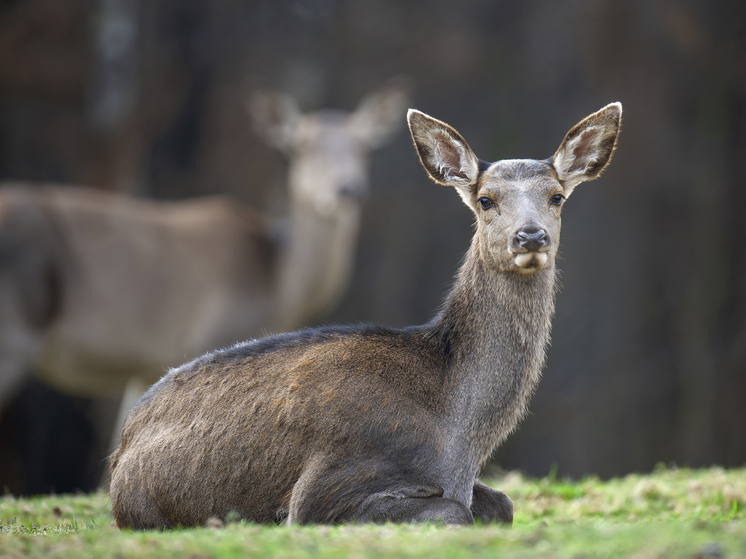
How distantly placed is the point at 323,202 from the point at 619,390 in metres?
6.30

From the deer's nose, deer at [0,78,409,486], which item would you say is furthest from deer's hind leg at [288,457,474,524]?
the deer's nose

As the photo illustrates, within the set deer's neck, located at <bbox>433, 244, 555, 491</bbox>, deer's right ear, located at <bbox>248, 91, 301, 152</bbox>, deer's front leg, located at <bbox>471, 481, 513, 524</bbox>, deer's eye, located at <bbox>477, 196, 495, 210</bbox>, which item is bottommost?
deer's front leg, located at <bbox>471, 481, 513, 524</bbox>

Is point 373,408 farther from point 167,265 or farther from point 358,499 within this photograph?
point 167,265

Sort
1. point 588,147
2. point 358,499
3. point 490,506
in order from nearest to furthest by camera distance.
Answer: point 358,499
point 490,506
point 588,147

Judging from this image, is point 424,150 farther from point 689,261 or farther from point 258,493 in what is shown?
point 689,261

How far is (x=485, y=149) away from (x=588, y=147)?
345 inches

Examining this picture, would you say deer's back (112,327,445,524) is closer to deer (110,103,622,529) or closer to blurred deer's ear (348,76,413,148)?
deer (110,103,622,529)

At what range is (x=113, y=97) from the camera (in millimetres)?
13539

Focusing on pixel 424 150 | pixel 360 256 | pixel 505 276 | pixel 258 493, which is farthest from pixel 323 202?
pixel 258 493

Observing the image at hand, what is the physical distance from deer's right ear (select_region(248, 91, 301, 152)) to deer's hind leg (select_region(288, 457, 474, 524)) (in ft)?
25.5

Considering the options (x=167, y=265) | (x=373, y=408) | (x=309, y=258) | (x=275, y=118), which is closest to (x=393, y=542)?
(x=373, y=408)

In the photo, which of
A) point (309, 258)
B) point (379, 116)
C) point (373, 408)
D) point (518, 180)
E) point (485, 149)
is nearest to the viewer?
point (373, 408)

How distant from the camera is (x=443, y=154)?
228 inches

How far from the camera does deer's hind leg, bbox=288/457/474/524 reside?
176 inches
